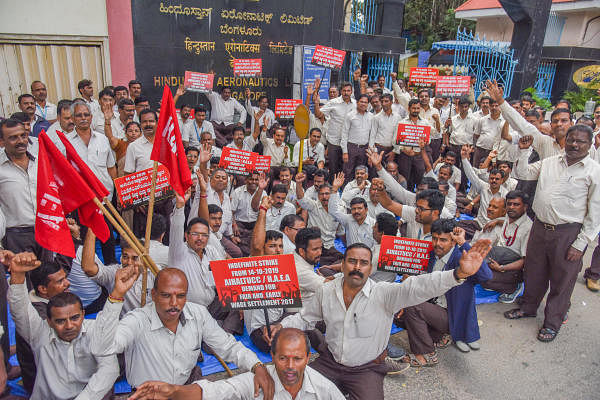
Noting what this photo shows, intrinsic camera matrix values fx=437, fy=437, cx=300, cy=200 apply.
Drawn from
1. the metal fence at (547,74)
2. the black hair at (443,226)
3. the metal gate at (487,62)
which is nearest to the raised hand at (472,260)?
the black hair at (443,226)

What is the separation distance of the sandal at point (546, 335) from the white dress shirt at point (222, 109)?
723 cm

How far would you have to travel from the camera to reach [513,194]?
5336 millimetres

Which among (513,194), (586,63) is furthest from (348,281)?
(586,63)

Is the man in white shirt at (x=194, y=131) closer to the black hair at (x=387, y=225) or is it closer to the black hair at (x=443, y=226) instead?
the black hair at (x=387, y=225)

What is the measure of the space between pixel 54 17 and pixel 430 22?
83.6 ft

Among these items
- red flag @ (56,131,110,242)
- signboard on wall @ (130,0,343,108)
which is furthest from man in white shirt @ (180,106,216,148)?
red flag @ (56,131,110,242)

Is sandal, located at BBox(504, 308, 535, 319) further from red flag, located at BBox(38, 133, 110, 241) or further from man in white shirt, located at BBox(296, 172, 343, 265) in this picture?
red flag, located at BBox(38, 133, 110, 241)

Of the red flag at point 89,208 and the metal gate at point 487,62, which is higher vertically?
the metal gate at point 487,62

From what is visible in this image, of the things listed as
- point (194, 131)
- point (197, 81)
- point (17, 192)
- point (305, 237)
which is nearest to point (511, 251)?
point (305, 237)

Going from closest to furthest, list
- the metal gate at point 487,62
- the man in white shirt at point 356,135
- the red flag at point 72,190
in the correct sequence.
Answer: the red flag at point 72,190 → the man in white shirt at point 356,135 → the metal gate at point 487,62

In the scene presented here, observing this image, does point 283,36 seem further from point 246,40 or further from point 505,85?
point 505,85

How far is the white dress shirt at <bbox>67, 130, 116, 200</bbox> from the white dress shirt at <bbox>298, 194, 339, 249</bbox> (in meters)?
2.59

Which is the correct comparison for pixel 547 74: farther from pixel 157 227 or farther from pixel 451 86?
pixel 157 227

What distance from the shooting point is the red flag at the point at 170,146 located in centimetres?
336
